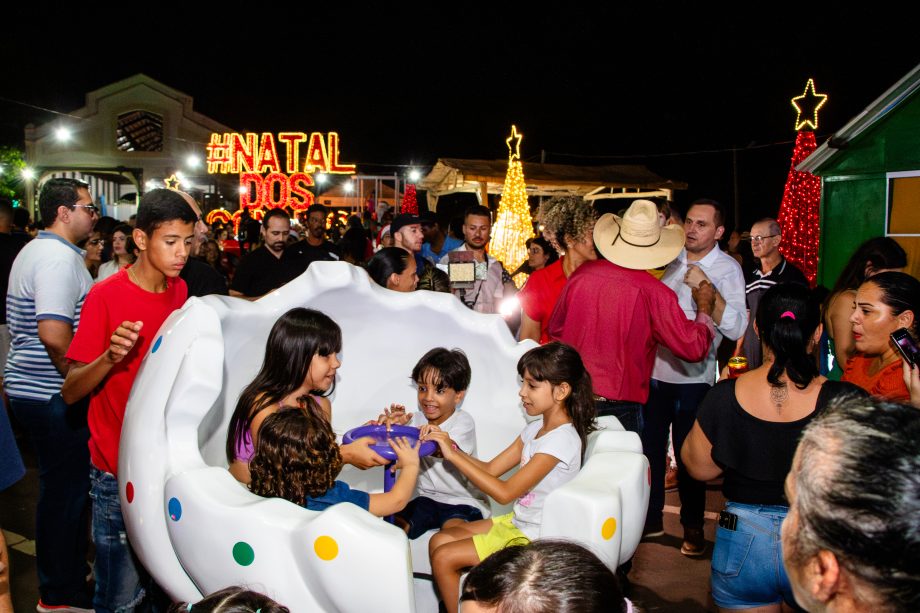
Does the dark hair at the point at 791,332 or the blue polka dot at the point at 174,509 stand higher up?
the dark hair at the point at 791,332

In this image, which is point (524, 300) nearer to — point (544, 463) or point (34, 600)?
point (544, 463)

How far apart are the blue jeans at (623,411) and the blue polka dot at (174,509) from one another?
223 cm

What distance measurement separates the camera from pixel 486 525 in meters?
3.17

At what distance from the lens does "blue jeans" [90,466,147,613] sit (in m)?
3.03

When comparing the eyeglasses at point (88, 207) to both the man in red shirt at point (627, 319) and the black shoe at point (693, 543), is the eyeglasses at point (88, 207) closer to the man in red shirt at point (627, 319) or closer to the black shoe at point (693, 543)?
the man in red shirt at point (627, 319)

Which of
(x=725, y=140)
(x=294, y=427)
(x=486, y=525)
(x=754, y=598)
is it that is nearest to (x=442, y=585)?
(x=486, y=525)

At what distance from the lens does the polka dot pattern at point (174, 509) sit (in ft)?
7.82

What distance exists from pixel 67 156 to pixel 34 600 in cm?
3132

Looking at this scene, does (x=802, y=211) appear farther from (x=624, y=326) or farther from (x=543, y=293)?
(x=624, y=326)

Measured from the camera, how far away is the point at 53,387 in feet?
11.5

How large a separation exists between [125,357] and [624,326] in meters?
2.30

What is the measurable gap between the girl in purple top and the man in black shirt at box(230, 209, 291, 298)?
284 cm

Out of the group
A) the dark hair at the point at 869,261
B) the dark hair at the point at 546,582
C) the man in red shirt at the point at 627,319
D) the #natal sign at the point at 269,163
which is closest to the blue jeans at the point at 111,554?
the dark hair at the point at 546,582

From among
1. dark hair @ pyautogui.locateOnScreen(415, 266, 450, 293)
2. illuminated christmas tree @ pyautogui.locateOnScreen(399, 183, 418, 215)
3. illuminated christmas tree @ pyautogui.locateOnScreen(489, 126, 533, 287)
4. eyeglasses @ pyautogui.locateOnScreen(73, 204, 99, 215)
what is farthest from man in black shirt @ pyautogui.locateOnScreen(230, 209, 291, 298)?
illuminated christmas tree @ pyautogui.locateOnScreen(399, 183, 418, 215)
